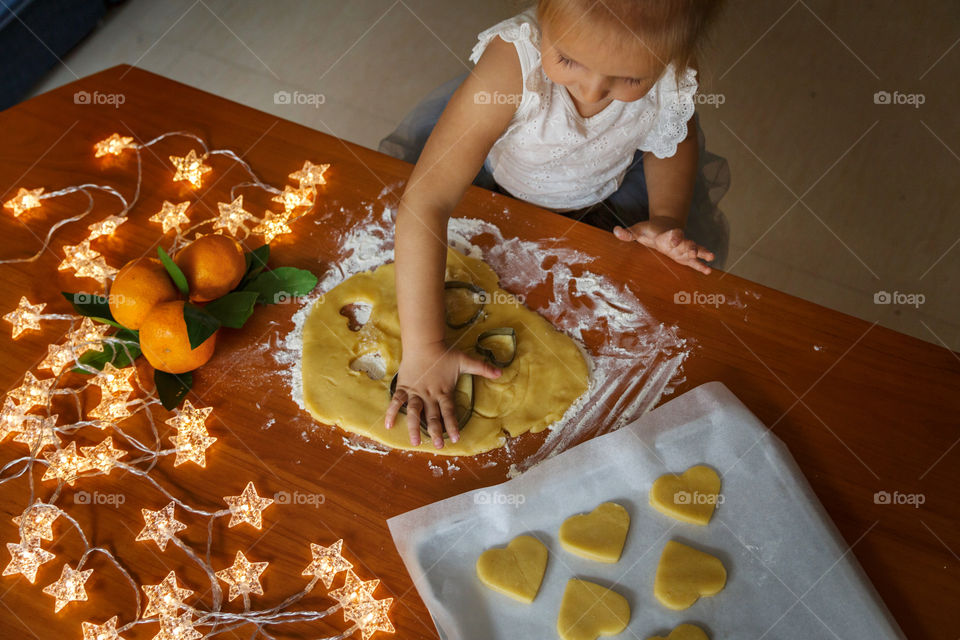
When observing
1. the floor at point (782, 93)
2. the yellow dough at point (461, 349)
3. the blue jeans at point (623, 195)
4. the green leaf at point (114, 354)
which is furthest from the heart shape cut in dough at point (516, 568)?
the floor at point (782, 93)

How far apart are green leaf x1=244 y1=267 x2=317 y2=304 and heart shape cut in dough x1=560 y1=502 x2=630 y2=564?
0.48 metres

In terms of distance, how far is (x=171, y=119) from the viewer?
3.68ft

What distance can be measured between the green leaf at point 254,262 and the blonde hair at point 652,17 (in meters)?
0.49

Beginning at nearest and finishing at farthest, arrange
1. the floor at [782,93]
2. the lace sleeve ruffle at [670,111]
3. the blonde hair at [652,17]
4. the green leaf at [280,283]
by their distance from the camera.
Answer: the blonde hair at [652,17], the green leaf at [280,283], the lace sleeve ruffle at [670,111], the floor at [782,93]

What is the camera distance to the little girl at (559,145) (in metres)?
0.79

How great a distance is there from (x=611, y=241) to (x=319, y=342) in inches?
17.7

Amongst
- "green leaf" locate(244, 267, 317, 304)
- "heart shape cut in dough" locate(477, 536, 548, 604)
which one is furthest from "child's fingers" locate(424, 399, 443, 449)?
"green leaf" locate(244, 267, 317, 304)

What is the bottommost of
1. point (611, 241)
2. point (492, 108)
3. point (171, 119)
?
point (171, 119)

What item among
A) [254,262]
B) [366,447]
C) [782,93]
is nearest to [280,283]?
[254,262]

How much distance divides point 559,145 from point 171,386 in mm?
692

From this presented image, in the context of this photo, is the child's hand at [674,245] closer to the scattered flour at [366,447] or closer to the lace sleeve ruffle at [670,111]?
the lace sleeve ruffle at [670,111]

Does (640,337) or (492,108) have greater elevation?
(492,108)

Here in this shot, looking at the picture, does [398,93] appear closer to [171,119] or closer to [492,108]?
[171,119]

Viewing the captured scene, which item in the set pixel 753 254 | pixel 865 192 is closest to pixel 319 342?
pixel 753 254
